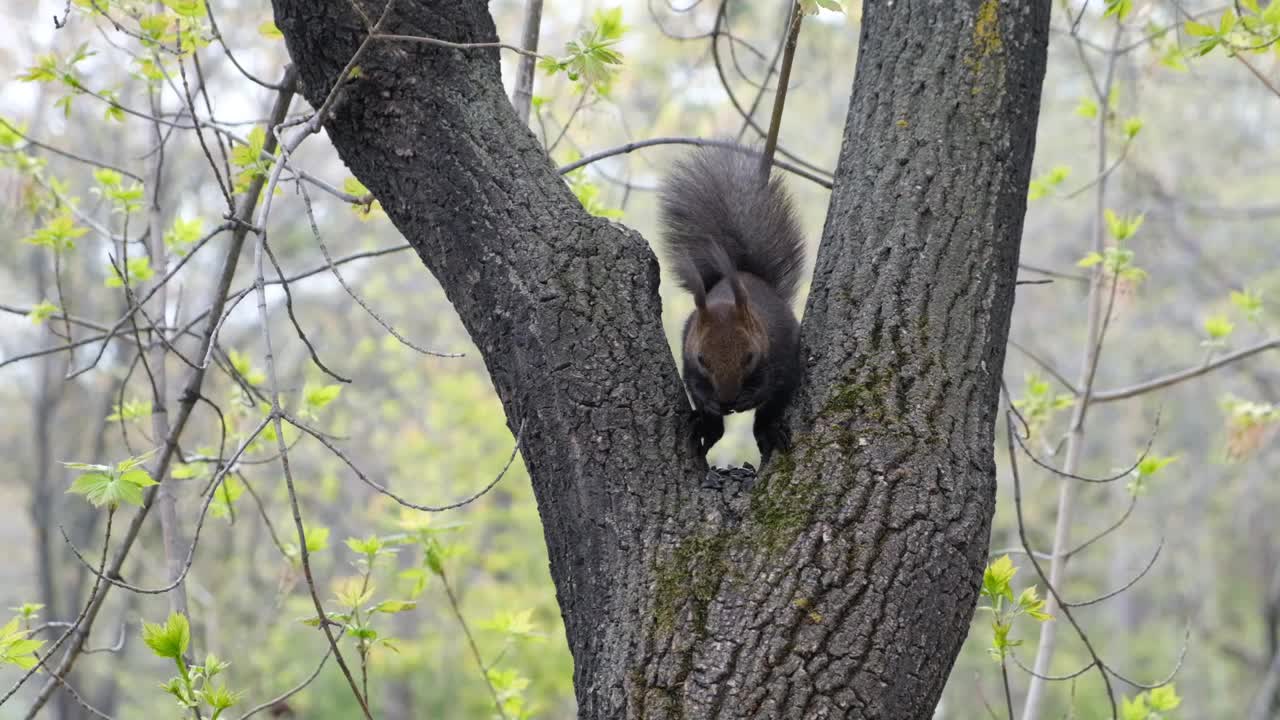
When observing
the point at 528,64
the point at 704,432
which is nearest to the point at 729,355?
the point at 704,432

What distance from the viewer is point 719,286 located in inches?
147

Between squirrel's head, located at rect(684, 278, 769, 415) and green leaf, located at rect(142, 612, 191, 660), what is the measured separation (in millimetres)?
1653

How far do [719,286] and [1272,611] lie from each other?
18.8ft

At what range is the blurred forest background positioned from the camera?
5266 millimetres

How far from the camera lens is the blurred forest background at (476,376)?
207 inches

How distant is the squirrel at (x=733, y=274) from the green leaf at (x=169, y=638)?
4.52 feet

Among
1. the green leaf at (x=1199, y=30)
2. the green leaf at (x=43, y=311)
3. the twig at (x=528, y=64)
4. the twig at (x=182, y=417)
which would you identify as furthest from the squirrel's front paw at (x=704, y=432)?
the green leaf at (x=43, y=311)

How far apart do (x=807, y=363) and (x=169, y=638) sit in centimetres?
134

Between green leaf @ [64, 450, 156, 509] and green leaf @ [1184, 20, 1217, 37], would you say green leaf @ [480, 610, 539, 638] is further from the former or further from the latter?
green leaf @ [1184, 20, 1217, 37]

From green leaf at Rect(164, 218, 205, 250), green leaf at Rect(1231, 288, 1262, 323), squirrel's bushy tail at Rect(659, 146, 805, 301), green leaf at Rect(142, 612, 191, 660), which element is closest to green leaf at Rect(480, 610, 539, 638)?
squirrel's bushy tail at Rect(659, 146, 805, 301)

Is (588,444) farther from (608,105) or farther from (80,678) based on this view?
(80,678)

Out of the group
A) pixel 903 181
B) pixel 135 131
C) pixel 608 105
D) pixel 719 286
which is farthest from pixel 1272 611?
pixel 135 131

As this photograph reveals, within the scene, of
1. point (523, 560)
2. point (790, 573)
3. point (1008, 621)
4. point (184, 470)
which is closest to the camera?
point (790, 573)

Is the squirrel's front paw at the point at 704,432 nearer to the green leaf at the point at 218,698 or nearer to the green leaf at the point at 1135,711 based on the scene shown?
the green leaf at the point at 218,698
